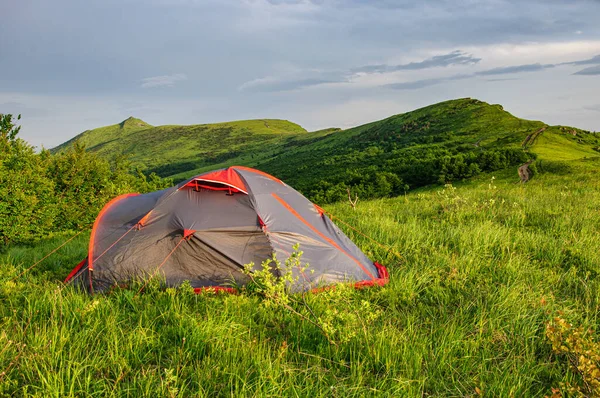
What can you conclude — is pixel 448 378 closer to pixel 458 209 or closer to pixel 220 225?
pixel 220 225

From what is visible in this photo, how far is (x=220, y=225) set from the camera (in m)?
5.51

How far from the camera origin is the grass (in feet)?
9.57

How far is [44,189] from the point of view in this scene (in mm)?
15789

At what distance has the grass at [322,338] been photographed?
9.57 feet

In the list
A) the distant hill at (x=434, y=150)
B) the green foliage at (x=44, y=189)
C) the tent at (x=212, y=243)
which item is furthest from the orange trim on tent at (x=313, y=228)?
the distant hill at (x=434, y=150)

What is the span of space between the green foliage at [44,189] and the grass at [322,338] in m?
10.4

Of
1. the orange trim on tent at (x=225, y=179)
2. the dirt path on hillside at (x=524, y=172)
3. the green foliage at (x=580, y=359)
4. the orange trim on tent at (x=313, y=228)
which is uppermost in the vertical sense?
the orange trim on tent at (x=225, y=179)

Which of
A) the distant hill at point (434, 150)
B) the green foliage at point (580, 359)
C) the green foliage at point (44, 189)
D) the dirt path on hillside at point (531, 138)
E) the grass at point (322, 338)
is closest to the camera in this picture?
the green foliage at point (580, 359)

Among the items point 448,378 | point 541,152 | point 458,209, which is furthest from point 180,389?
point 541,152

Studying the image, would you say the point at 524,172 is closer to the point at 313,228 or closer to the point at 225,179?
the point at 313,228

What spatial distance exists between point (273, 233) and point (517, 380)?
3502 mm

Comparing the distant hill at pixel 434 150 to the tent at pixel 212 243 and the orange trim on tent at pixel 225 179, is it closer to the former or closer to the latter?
the tent at pixel 212 243

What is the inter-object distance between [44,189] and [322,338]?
665 inches

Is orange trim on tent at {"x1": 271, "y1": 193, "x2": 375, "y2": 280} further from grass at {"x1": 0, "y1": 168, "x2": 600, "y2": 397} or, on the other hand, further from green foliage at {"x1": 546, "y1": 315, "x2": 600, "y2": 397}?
green foliage at {"x1": 546, "y1": 315, "x2": 600, "y2": 397}
